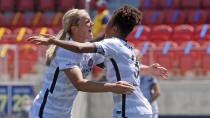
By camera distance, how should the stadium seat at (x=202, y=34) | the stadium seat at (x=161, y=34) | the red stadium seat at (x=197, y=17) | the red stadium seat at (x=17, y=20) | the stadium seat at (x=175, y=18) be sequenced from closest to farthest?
the stadium seat at (x=202, y=34) < the stadium seat at (x=161, y=34) < the red stadium seat at (x=197, y=17) < the stadium seat at (x=175, y=18) < the red stadium seat at (x=17, y=20)

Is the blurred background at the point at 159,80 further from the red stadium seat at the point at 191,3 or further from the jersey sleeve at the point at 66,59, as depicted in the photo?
the red stadium seat at the point at 191,3

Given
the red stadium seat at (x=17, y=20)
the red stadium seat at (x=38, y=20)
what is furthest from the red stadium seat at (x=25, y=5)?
the red stadium seat at (x=38, y=20)

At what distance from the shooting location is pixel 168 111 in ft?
35.9

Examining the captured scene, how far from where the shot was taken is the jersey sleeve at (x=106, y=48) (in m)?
3.68

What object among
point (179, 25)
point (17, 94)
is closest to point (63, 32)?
point (17, 94)

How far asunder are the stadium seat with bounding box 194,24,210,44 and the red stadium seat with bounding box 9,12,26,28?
236 inches

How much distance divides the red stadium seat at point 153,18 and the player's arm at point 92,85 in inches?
518

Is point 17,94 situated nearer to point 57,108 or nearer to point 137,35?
point 137,35

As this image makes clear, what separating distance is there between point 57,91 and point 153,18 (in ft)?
43.2

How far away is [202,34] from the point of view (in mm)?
14562

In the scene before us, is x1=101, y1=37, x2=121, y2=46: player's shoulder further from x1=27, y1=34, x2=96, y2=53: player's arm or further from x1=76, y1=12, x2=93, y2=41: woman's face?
x1=76, y1=12, x2=93, y2=41: woman's face

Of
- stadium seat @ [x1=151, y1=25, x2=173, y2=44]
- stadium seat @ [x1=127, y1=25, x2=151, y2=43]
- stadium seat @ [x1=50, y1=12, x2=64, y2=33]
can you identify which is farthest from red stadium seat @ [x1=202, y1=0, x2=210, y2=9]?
stadium seat @ [x1=50, y1=12, x2=64, y2=33]

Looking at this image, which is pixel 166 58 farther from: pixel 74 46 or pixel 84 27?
pixel 74 46

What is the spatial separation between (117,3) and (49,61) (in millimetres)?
14036
